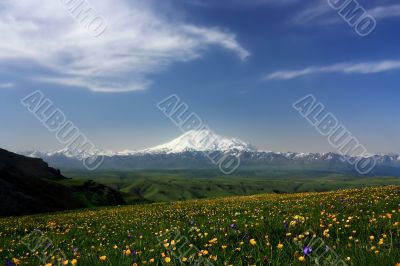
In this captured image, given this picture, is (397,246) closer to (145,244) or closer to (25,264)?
(145,244)

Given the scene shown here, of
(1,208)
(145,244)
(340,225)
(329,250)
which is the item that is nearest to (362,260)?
(329,250)

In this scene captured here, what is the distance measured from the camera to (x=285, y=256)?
225 inches

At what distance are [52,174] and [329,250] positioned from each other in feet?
472

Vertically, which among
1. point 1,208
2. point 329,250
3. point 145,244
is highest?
point 329,250

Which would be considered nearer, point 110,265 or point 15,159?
point 110,265

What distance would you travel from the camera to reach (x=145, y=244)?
325 inches

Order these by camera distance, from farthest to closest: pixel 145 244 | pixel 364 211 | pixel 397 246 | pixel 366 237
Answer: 1. pixel 364 211
2. pixel 145 244
3. pixel 366 237
4. pixel 397 246

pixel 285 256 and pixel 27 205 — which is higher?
pixel 285 256

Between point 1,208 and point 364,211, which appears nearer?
point 364,211

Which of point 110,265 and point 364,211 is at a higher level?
point 364,211

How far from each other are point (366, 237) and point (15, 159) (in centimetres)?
14022

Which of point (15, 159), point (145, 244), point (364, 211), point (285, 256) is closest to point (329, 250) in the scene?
point (285, 256)

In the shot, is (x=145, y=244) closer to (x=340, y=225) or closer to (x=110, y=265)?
(x=110, y=265)

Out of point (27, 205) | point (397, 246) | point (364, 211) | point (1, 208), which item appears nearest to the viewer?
point (397, 246)
